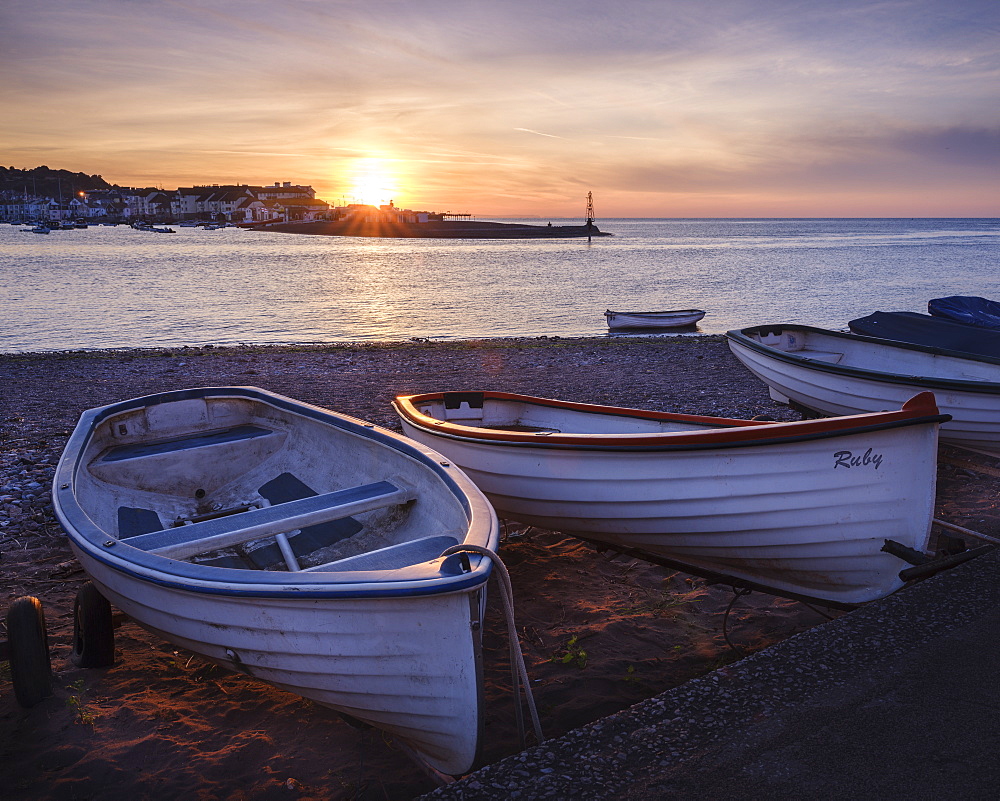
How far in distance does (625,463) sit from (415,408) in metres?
2.86

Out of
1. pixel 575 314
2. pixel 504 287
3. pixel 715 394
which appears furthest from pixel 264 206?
pixel 715 394

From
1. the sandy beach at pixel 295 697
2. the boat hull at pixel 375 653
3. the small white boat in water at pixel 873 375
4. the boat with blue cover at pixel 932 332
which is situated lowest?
the sandy beach at pixel 295 697

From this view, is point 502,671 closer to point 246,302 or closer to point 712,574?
point 712,574

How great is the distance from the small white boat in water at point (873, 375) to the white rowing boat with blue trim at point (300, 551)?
233 inches

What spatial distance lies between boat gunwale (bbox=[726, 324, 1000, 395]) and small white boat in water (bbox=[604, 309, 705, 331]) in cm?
1515

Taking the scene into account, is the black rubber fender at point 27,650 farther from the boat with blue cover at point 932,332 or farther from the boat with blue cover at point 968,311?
the boat with blue cover at point 968,311

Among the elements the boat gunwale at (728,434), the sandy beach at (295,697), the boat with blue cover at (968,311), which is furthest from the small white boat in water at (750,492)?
the boat with blue cover at (968,311)

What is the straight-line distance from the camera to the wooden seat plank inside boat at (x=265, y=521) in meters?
4.27

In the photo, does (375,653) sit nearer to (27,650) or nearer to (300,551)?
(300,551)

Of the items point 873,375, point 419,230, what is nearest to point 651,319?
point 873,375

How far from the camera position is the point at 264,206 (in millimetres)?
189500

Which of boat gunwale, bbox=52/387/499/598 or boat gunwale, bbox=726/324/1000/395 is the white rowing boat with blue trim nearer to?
boat gunwale, bbox=52/387/499/598

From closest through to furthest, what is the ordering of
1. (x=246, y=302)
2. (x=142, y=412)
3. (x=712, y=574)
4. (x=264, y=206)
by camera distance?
(x=712, y=574), (x=142, y=412), (x=246, y=302), (x=264, y=206)

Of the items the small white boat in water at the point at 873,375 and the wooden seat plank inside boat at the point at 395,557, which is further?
the small white boat in water at the point at 873,375
